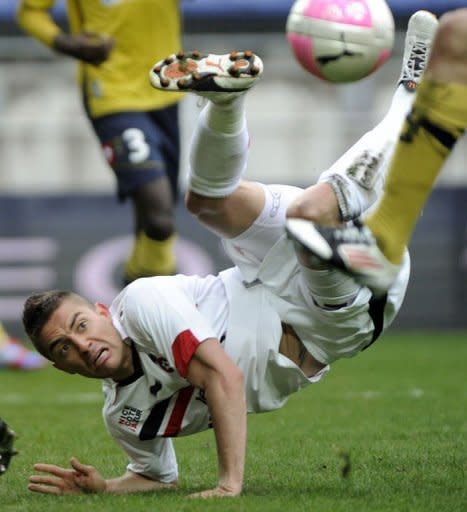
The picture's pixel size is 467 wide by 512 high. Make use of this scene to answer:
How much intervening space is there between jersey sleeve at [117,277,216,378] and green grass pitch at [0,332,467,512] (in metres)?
0.47

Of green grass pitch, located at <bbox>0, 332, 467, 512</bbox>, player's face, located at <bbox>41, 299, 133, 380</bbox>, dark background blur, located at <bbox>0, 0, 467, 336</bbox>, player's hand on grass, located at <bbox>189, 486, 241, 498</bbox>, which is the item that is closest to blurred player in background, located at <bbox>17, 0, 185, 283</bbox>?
green grass pitch, located at <bbox>0, 332, 467, 512</bbox>

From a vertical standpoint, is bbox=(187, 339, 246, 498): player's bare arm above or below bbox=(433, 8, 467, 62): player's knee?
below

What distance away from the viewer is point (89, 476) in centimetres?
447

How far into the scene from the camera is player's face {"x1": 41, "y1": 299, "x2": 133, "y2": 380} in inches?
166

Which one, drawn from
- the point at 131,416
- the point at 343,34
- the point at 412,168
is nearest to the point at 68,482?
the point at 131,416

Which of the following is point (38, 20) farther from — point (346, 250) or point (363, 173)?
point (346, 250)

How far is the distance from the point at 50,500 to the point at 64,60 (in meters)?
11.2

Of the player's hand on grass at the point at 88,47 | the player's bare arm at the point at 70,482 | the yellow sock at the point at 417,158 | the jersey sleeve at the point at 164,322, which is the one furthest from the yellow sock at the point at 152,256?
the yellow sock at the point at 417,158

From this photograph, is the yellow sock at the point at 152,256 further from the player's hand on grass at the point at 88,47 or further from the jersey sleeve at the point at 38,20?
the jersey sleeve at the point at 38,20

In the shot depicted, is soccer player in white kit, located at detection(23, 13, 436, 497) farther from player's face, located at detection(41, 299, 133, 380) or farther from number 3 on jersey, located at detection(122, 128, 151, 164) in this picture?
number 3 on jersey, located at detection(122, 128, 151, 164)

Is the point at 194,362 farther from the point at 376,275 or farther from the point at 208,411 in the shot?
the point at 376,275

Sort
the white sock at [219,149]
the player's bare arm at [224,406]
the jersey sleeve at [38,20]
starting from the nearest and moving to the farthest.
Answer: the player's bare arm at [224,406], the white sock at [219,149], the jersey sleeve at [38,20]

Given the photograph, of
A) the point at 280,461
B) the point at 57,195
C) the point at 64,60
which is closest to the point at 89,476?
the point at 280,461

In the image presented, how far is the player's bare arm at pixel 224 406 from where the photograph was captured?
4113 millimetres
